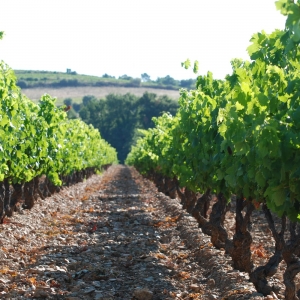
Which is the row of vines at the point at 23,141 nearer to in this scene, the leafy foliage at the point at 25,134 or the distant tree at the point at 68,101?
the leafy foliage at the point at 25,134

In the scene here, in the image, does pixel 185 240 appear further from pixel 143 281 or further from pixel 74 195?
pixel 74 195

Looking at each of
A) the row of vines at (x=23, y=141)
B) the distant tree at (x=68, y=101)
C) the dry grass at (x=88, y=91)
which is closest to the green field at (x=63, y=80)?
the dry grass at (x=88, y=91)

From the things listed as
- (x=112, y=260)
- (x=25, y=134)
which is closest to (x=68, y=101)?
(x=25, y=134)

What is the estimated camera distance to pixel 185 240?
1285cm

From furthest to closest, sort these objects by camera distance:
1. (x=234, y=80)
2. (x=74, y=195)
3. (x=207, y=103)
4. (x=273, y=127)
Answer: (x=74, y=195), (x=207, y=103), (x=234, y=80), (x=273, y=127)

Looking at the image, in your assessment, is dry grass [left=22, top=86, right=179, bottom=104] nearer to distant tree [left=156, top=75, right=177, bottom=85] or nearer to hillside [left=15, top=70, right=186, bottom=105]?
hillside [left=15, top=70, right=186, bottom=105]

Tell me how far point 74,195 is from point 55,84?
121 meters

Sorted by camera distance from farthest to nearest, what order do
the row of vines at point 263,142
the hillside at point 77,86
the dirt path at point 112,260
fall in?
the hillside at point 77,86 → the dirt path at point 112,260 → the row of vines at point 263,142

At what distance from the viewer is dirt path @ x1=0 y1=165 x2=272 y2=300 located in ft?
27.6

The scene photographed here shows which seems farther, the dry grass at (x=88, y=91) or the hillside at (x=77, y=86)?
the hillside at (x=77, y=86)

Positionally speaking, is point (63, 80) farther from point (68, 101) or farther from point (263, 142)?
point (263, 142)

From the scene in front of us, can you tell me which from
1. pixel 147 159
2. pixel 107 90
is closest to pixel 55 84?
pixel 107 90

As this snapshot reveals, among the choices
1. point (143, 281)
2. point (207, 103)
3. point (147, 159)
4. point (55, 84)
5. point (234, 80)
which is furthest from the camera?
point (55, 84)

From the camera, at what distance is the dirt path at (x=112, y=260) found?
8.40 meters
